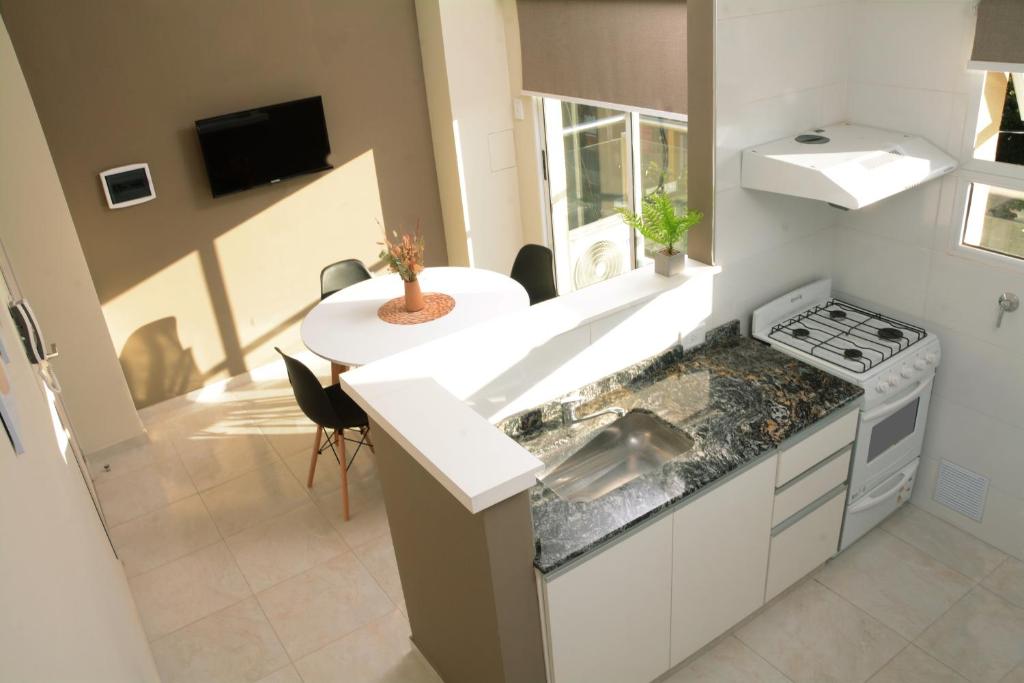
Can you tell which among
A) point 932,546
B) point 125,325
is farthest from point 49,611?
point 125,325

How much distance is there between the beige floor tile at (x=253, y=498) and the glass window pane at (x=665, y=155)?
255 cm

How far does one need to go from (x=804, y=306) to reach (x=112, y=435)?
4.09 m

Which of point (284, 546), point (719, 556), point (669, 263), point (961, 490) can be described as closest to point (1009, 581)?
point (961, 490)

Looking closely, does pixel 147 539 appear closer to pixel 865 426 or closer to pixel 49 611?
pixel 49 611

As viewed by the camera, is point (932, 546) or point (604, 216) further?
point (604, 216)

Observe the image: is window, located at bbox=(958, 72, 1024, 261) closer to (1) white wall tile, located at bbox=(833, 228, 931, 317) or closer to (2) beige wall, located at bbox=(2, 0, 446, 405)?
(1) white wall tile, located at bbox=(833, 228, 931, 317)

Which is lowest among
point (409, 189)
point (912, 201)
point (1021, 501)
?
point (1021, 501)

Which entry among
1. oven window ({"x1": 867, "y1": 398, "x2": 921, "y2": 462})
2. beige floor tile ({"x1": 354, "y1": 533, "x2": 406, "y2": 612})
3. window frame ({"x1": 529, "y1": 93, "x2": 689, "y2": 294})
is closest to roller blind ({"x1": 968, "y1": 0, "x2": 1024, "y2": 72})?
oven window ({"x1": 867, "y1": 398, "x2": 921, "y2": 462})

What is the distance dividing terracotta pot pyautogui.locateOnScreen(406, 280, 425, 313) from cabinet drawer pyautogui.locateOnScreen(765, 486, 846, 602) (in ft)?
7.27

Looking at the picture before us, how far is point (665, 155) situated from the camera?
17.4 ft

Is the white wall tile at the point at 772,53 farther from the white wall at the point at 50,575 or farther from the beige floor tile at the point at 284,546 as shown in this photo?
the beige floor tile at the point at 284,546

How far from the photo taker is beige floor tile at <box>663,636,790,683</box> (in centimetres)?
321

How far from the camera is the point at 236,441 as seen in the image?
16.7ft

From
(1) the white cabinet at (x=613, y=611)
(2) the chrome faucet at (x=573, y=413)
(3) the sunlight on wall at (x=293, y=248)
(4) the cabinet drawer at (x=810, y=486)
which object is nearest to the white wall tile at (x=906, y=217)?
(4) the cabinet drawer at (x=810, y=486)
